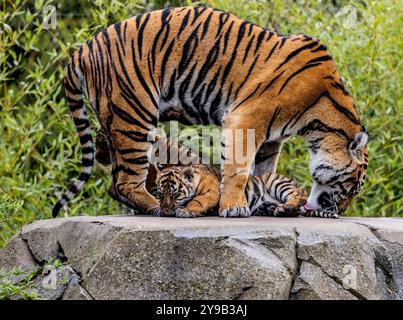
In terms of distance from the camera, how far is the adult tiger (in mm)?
6312

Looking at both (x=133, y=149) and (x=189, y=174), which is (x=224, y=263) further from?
(x=133, y=149)

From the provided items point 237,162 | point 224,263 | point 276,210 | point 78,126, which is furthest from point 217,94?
point 224,263

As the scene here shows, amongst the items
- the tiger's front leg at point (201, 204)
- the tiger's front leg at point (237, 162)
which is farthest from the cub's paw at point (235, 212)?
Result: the tiger's front leg at point (201, 204)

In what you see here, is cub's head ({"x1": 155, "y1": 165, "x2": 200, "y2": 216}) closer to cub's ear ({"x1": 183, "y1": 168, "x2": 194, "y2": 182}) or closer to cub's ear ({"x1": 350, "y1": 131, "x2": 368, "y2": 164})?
cub's ear ({"x1": 183, "y1": 168, "x2": 194, "y2": 182})

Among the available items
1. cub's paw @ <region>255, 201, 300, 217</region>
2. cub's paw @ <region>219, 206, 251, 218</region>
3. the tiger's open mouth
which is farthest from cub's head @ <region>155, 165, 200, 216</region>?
the tiger's open mouth

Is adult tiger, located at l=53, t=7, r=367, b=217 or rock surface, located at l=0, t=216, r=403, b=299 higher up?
adult tiger, located at l=53, t=7, r=367, b=217

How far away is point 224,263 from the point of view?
530cm

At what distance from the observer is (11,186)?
820 cm

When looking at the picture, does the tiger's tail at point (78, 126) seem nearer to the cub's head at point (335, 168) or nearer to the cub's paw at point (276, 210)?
the cub's paw at point (276, 210)

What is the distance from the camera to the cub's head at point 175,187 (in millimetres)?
6145

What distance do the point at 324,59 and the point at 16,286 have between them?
2.62 m

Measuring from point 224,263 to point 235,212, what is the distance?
0.87 meters
